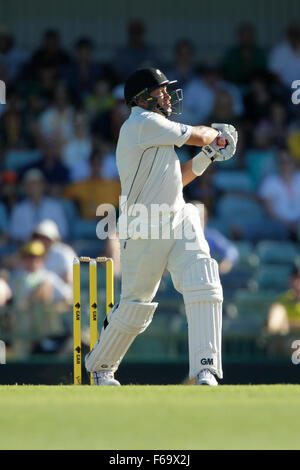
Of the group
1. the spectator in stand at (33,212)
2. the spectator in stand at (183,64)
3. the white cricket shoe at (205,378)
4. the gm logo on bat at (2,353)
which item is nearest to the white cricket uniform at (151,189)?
the white cricket shoe at (205,378)

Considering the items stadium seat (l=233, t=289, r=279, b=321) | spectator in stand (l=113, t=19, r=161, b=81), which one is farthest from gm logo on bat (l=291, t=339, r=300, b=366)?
spectator in stand (l=113, t=19, r=161, b=81)

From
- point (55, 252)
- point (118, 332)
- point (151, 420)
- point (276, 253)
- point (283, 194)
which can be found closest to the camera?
point (151, 420)

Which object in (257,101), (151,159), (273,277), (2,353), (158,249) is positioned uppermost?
(257,101)

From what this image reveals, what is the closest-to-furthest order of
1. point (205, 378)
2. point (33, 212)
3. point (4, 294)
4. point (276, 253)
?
point (205, 378) → point (4, 294) → point (276, 253) → point (33, 212)

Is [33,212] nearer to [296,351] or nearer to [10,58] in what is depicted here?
[10,58]

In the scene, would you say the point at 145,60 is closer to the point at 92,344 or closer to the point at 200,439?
the point at 92,344

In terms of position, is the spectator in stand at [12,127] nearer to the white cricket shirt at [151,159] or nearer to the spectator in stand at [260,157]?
the spectator in stand at [260,157]

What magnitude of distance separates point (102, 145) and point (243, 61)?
Answer: 258 cm

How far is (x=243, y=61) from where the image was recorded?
44.7ft

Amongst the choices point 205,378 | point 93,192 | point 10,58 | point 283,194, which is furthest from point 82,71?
point 205,378

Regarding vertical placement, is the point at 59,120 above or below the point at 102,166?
above

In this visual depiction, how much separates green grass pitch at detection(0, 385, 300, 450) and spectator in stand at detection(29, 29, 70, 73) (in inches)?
308

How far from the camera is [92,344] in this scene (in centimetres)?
697

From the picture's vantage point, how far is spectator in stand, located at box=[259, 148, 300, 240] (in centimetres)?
1165
